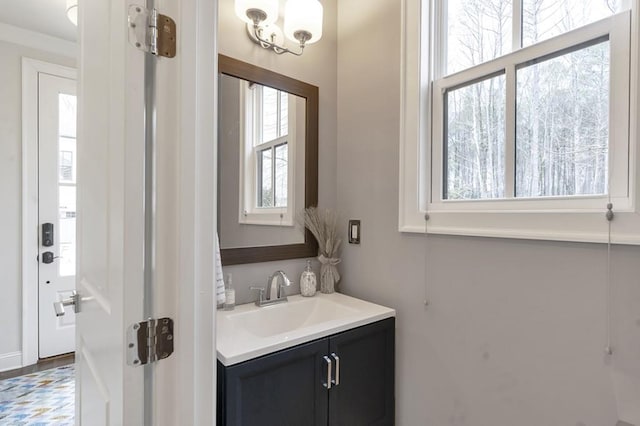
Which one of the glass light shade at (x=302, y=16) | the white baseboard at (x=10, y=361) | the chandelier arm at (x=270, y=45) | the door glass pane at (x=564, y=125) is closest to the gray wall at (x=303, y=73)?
the chandelier arm at (x=270, y=45)

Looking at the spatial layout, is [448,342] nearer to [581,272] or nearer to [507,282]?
[507,282]

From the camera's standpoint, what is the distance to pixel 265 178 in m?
1.62

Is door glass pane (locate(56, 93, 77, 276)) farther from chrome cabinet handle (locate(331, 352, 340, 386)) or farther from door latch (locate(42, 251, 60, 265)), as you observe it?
chrome cabinet handle (locate(331, 352, 340, 386))

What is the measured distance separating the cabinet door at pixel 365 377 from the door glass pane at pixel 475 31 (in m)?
1.17

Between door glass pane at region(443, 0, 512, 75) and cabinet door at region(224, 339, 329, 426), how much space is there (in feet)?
4.21

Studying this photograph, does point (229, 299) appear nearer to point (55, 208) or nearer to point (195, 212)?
point (195, 212)

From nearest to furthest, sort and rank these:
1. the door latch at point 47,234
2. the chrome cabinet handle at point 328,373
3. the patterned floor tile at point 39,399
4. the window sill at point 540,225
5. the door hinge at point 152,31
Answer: the door hinge at point 152,31
the window sill at point 540,225
the chrome cabinet handle at point 328,373
the patterned floor tile at point 39,399
the door latch at point 47,234

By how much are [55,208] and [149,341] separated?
2560mm

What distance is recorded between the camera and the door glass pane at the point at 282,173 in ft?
5.41

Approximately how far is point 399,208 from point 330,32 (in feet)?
3.60

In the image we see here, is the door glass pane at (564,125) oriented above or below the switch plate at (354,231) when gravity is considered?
above

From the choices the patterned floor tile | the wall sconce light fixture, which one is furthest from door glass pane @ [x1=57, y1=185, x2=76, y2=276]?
the wall sconce light fixture

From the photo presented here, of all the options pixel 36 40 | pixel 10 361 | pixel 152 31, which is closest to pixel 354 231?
pixel 152 31

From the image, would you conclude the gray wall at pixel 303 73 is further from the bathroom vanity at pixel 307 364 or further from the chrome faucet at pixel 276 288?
the bathroom vanity at pixel 307 364
